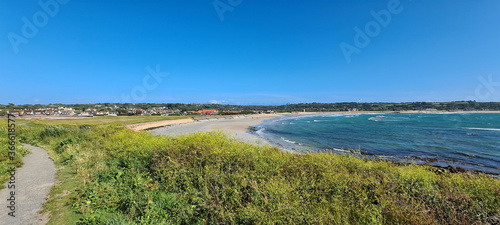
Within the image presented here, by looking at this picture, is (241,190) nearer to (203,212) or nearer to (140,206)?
(203,212)

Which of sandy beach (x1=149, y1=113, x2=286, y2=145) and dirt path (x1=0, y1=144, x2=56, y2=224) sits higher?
dirt path (x1=0, y1=144, x2=56, y2=224)

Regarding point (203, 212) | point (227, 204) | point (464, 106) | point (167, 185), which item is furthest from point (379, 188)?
point (464, 106)

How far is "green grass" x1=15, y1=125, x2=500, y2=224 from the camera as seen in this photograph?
3.99 m

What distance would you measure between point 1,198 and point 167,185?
4991mm

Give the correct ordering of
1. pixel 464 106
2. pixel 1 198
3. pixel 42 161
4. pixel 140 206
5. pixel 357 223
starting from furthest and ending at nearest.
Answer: pixel 464 106 < pixel 42 161 < pixel 1 198 < pixel 140 206 < pixel 357 223

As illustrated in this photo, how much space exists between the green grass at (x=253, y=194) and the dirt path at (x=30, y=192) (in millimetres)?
351

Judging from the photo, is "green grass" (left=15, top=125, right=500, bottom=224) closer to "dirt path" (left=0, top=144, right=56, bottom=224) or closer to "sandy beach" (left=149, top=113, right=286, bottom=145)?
"dirt path" (left=0, top=144, right=56, bottom=224)

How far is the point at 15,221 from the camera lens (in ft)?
15.7

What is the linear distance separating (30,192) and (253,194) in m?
7.37

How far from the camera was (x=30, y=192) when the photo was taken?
6.38 metres

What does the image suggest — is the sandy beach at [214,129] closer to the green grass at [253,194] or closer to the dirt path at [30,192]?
the green grass at [253,194]

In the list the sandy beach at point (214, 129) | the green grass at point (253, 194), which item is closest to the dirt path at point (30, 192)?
the green grass at point (253, 194)

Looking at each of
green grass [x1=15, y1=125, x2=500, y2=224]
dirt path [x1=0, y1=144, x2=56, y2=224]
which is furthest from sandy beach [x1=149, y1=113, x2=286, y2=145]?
dirt path [x1=0, y1=144, x2=56, y2=224]

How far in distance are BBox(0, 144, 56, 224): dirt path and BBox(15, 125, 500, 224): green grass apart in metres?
0.35
